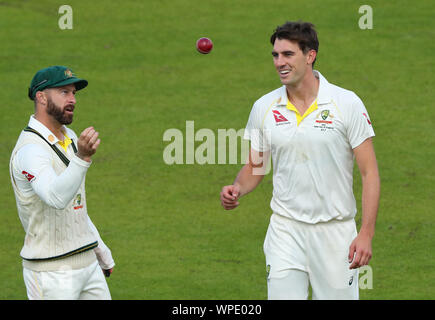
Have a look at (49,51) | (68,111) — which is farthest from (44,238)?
(49,51)

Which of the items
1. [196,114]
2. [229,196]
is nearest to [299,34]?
[229,196]

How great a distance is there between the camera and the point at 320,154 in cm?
730

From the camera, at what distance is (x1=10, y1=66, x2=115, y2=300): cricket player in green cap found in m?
6.95

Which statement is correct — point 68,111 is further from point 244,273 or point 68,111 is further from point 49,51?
point 49,51

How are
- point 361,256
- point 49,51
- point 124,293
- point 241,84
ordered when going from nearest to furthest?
point 361,256 < point 124,293 < point 241,84 < point 49,51

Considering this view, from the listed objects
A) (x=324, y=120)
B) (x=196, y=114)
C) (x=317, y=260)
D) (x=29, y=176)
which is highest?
(x=196, y=114)

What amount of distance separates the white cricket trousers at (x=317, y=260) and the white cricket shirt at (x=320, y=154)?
11 centimetres

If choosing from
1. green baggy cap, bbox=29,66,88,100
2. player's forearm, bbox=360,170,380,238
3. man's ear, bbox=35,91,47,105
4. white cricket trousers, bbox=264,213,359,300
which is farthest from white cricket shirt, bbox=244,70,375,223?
man's ear, bbox=35,91,47,105

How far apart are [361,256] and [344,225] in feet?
1.40

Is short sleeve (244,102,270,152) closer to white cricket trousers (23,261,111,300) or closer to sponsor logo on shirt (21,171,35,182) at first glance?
white cricket trousers (23,261,111,300)

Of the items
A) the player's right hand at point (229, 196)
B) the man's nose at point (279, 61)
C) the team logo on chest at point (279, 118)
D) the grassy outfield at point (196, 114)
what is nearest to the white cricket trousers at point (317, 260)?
the player's right hand at point (229, 196)

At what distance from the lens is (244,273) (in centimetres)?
1120

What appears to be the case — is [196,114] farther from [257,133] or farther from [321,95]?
[321,95]

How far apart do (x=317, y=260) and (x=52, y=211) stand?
2.21 meters
